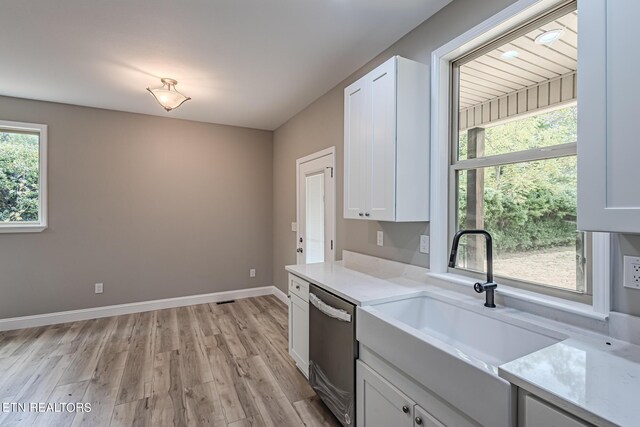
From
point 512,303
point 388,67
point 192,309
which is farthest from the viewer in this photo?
point 192,309

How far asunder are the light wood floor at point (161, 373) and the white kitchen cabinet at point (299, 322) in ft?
0.58

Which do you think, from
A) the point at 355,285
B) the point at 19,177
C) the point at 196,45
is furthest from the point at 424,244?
the point at 19,177

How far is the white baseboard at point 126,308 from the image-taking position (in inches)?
136

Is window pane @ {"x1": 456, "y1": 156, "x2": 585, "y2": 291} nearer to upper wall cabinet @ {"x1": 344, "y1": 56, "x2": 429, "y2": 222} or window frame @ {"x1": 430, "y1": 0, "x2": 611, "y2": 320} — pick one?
window frame @ {"x1": 430, "y1": 0, "x2": 611, "y2": 320}

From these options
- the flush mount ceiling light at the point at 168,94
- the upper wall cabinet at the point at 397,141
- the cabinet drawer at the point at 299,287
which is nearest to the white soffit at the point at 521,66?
the upper wall cabinet at the point at 397,141

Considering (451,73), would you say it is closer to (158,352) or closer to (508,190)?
(508,190)

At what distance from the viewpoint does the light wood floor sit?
79.8 inches

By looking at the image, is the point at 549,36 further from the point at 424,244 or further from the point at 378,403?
the point at 378,403

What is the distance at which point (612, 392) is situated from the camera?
83cm

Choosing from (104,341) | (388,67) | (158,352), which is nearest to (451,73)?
(388,67)

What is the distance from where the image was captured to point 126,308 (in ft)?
13.0

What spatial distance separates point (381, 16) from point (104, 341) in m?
3.91

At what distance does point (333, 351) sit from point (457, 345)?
73cm

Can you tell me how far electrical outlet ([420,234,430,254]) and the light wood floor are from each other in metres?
1.29
